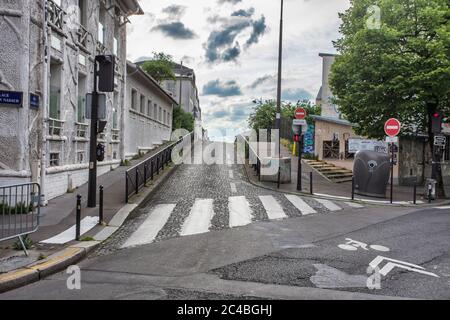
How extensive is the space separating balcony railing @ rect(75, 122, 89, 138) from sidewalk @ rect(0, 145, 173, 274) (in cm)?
181

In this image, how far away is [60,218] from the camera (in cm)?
970

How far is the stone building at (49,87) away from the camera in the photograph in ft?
34.3

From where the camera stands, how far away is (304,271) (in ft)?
20.3

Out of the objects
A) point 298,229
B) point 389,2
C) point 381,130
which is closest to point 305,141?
point 381,130

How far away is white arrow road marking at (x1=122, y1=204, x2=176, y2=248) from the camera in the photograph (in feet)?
26.9

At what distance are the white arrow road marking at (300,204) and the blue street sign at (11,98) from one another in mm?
8062

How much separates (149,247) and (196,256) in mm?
1126

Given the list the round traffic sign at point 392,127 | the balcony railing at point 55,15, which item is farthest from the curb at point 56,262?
the round traffic sign at point 392,127

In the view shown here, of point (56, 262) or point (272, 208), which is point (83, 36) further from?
point (56, 262)

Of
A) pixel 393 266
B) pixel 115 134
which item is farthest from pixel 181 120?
pixel 393 266

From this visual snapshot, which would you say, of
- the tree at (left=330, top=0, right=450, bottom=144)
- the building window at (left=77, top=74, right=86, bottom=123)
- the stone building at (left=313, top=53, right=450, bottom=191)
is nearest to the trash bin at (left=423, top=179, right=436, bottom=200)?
the tree at (left=330, top=0, right=450, bottom=144)

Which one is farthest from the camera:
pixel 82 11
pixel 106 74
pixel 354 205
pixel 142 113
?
pixel 142 113

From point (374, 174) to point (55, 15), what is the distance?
501 inches

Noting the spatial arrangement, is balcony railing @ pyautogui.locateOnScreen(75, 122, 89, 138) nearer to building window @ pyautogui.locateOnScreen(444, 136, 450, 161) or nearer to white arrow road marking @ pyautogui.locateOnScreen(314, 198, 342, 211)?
white arrow road marking @ pyautogui.locateOnScreen(314, 198, 342, 211)
